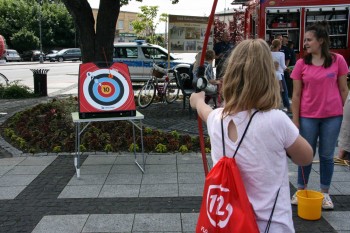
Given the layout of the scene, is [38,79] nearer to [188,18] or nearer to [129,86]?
[188,18]

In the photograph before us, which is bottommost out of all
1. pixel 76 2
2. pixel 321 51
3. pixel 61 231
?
pixel 61 231

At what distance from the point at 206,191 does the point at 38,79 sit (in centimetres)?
1385

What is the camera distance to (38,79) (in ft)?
48.8

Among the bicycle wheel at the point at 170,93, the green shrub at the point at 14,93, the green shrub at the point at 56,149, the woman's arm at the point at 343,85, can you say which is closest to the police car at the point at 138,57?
the green shrub at the point at 14,93

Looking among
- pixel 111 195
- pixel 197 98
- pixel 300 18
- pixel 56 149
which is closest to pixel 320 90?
pixel 197 98

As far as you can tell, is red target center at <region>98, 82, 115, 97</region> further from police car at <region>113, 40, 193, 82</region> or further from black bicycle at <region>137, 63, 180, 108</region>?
police car at <region>113, 40, 193, 82</region>

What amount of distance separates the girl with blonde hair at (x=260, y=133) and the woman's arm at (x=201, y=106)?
23 centimetres

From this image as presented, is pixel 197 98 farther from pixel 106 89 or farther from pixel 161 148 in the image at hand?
pixel 161 148

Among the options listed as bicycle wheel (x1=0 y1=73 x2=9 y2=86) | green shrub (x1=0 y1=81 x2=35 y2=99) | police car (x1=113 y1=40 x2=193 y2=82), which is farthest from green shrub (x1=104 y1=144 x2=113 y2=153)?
police car (x1=113 y1=40 x2=193 y2=82)

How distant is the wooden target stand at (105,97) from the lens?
5.71 m

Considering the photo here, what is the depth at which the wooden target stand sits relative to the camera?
571 cm

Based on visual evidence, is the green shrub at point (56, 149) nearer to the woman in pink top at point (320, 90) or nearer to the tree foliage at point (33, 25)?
the woman in pink top at point (320, 90)

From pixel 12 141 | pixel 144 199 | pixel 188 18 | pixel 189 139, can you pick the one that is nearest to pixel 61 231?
pixel 144 199

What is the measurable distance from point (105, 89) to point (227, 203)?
430cm
